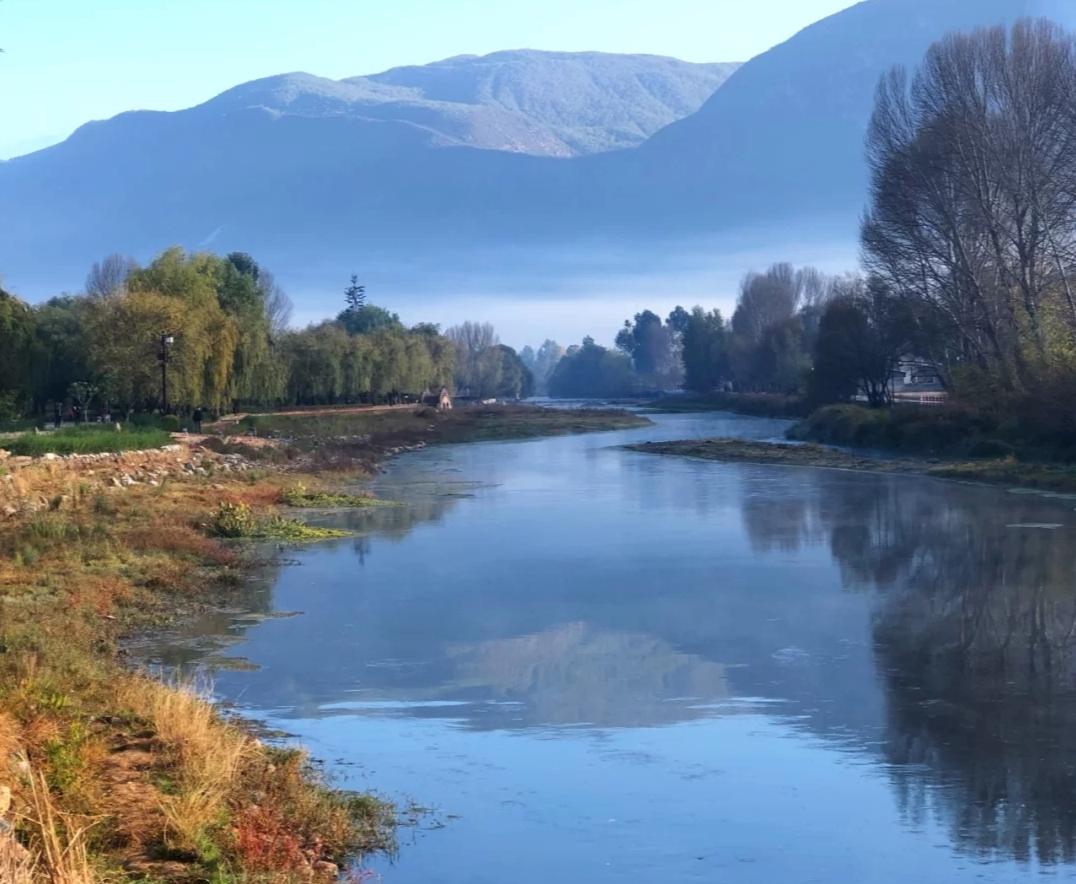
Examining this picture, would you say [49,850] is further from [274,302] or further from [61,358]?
[274,302]

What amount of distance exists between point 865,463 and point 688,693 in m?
35.3

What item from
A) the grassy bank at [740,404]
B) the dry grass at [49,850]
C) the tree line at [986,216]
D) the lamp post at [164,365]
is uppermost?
the tree line at [986,216]

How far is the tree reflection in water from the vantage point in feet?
35.5

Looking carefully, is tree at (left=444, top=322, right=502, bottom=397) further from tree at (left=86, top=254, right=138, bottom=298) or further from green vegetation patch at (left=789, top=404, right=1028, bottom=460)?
green vegetation patch at (left=789, top=404, right=1028, bottom=460)

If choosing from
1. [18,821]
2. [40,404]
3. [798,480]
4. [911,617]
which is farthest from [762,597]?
[40,404]

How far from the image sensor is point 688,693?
1497 centimetres

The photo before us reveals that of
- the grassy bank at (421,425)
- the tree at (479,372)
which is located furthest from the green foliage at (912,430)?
the tree at (479,372)

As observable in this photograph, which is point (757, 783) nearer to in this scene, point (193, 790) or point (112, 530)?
point (193, 790)

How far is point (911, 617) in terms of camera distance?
750 inches

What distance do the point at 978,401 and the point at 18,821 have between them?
1802 inches

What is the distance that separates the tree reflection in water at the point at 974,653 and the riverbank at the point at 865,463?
5.49m

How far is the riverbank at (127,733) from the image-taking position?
837cm

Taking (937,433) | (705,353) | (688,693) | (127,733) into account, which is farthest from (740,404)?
(127,733)

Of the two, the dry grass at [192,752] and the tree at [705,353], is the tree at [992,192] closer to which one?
the dry grass at [192,752]
